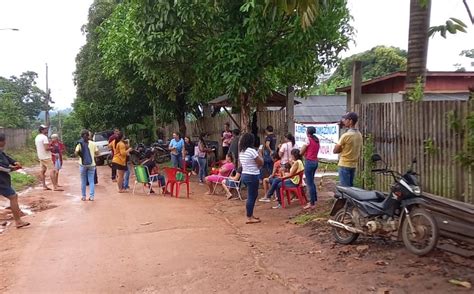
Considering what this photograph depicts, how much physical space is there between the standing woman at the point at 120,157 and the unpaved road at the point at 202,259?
3496mm

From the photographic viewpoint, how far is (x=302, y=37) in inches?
436

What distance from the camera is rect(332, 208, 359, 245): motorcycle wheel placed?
6574 mm

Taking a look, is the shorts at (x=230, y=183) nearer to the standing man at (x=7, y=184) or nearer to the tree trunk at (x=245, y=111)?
the tree trunk at (x=245, y=111)

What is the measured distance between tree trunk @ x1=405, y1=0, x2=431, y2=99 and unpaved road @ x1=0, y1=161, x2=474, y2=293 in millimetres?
2821

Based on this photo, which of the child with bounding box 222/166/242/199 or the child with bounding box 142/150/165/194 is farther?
the child with bounding box 142/150/165/194

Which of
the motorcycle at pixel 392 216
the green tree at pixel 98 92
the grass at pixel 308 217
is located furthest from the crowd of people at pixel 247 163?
the green tree at pixel 98 92

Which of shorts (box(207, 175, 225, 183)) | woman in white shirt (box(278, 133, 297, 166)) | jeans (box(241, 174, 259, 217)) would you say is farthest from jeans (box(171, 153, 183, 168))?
jeans (box(241, 174, 259, 217))

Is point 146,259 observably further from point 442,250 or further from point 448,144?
point 448,144

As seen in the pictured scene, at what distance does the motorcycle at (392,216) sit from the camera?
561 cm

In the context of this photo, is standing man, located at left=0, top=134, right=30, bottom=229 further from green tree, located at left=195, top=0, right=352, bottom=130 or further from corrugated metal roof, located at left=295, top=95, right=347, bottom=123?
corrugated metal roof, located at left=295, top=95, right=347, bottom=123

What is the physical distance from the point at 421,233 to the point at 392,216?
50cm

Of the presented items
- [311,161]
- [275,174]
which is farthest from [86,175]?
[311,161]

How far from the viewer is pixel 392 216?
19.9 feet

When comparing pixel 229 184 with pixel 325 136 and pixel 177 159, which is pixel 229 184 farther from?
pixel 325 136
